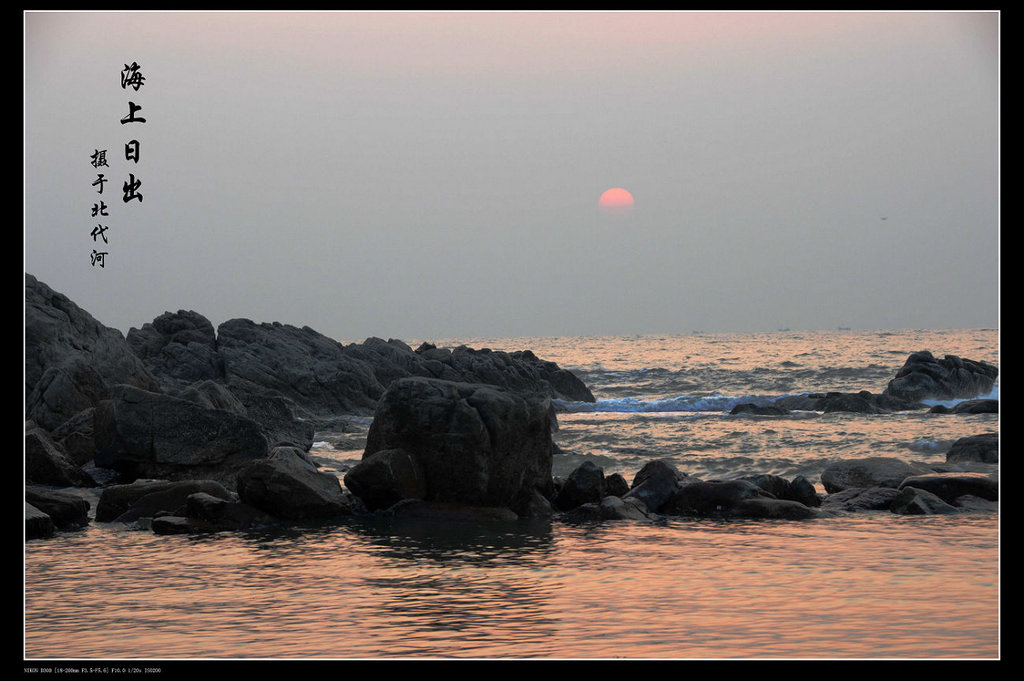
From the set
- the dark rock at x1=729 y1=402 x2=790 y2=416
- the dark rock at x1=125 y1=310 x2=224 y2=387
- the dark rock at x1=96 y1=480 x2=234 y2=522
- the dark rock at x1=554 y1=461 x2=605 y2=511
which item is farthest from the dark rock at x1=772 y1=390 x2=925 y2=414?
the dark rock at x1=96 y1=480 x2=234 y2=522

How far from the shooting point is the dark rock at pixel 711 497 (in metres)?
14.8

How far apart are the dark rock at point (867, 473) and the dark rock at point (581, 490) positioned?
4.54 meters

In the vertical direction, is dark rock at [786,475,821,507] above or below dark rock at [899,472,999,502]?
below

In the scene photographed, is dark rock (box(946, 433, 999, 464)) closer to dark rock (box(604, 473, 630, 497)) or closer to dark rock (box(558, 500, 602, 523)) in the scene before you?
dark rock (box(604, 473, 630, 497))

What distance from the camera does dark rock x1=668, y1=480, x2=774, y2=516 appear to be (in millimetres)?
14797

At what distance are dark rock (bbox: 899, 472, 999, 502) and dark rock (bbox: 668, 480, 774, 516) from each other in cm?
249

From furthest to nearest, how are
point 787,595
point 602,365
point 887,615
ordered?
point 602,365
point 787,595
point 887,615

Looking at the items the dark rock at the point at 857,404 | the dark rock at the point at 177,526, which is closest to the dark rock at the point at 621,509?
the dark rock at the point at 177,526

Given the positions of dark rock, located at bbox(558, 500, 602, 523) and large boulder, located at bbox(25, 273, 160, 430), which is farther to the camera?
large boulder, located at bbox(25, 273, 160, 430)

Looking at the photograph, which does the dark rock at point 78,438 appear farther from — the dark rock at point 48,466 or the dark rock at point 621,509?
the dark rock at point 621,509
